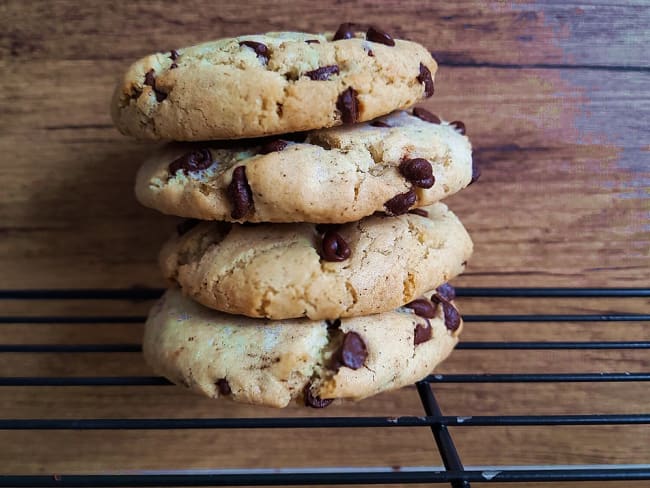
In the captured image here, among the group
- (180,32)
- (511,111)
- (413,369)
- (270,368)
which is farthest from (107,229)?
(511,111)

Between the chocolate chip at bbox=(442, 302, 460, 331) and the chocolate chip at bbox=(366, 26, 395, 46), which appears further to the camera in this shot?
the chocolate chip at bbox=(442, 302, 460, 331)

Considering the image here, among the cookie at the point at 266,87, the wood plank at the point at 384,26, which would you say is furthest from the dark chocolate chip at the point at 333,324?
the wood plank at the point at 384,26

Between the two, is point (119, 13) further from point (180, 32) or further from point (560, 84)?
point (560, 84)

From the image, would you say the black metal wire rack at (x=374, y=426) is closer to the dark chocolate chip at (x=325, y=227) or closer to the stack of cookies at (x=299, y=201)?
the stack of cookies at (x=299, y=201)

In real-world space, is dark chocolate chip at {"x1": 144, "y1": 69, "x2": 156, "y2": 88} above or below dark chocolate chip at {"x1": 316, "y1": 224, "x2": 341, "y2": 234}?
above

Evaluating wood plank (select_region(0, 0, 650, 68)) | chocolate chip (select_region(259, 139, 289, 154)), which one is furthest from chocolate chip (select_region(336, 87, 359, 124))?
wood plank (select_region(0, 0, 650, 68))

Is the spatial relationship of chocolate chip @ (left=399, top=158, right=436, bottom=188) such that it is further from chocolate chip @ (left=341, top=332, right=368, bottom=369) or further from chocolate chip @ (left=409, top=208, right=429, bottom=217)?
chocolate chip @ (left=341, top=332, right=368, bottom=369)

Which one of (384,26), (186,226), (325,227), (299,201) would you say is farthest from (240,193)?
(384,26)
